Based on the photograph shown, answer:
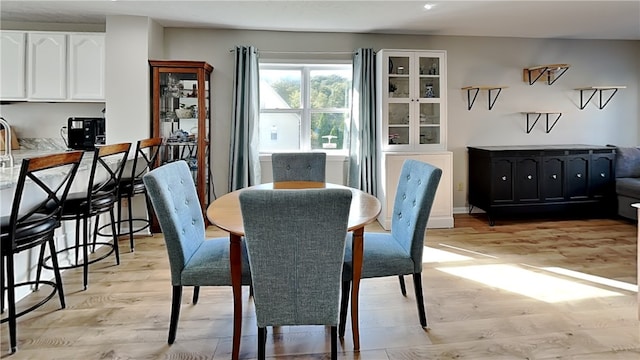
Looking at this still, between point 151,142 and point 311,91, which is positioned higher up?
point 311,91

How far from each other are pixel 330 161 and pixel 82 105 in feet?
9.59

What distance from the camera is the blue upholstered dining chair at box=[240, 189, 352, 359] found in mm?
1431

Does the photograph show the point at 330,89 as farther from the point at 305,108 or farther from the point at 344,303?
the point at 344,303

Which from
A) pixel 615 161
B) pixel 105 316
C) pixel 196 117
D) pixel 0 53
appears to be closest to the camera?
pixel 105 316

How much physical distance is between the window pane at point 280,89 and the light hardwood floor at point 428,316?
2256mm

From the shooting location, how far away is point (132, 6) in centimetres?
367

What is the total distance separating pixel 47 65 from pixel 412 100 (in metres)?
3.96

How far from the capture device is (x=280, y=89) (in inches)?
186

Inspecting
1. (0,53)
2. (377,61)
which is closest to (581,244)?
(377,61)

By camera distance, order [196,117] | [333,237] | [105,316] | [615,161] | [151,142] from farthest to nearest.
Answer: [615,161]
[196,117]
[151,142]
[105,316]
[333,237]

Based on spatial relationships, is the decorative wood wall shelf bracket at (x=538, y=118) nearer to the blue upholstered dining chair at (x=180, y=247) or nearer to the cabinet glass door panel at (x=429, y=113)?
the cabinet glass door panel at (x=429, y=113)

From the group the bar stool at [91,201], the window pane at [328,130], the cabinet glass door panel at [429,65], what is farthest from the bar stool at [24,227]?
the cabinet glass door panel at [429,65]

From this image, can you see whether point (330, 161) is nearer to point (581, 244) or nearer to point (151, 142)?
point (151, 142)

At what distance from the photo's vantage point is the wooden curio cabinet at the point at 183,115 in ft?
13.5
